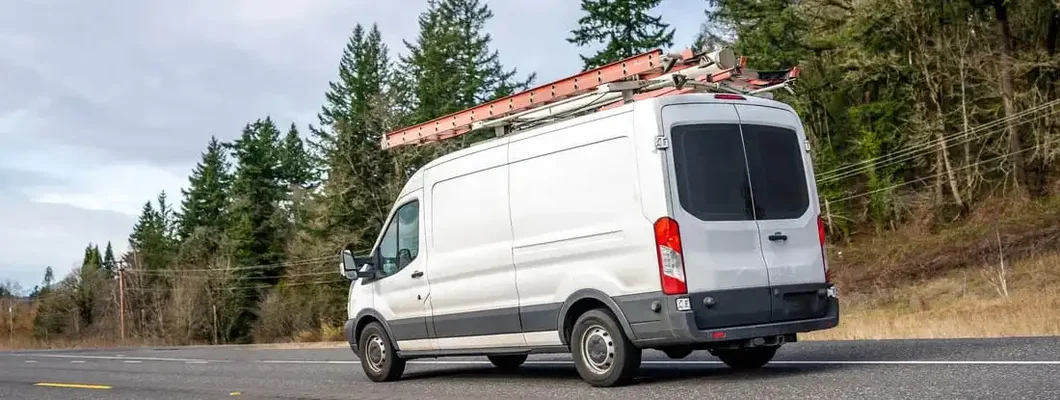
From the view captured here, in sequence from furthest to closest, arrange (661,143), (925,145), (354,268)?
1. (925,145)
2. (354,268)
3. (661,143)

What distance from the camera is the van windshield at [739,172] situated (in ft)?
28.2

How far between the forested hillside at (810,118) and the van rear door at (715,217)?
103ft

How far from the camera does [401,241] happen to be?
37.8 feet

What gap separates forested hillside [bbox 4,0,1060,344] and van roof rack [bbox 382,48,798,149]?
1141 inches

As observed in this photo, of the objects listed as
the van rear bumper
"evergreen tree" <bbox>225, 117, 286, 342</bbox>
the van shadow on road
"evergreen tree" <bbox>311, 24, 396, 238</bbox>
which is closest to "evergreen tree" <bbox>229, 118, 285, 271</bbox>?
"evergreen tree" <bbox>225, 117, 286, 342</bbox>

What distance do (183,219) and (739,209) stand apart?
88712 mm

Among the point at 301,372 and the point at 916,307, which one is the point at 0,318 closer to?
the point at 916,307

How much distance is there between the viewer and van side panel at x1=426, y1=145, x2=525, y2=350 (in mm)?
9852

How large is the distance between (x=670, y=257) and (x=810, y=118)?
43348 mm

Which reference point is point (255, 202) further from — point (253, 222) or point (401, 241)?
point (401, 241)

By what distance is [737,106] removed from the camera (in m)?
9.12

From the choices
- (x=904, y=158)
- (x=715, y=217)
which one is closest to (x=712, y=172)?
(x=715, y=217)

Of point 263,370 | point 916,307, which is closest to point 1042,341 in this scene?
point 263,370

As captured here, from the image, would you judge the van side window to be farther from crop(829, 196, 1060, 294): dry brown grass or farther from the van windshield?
crop(829, 196, 1060, 294): dry brown grass
